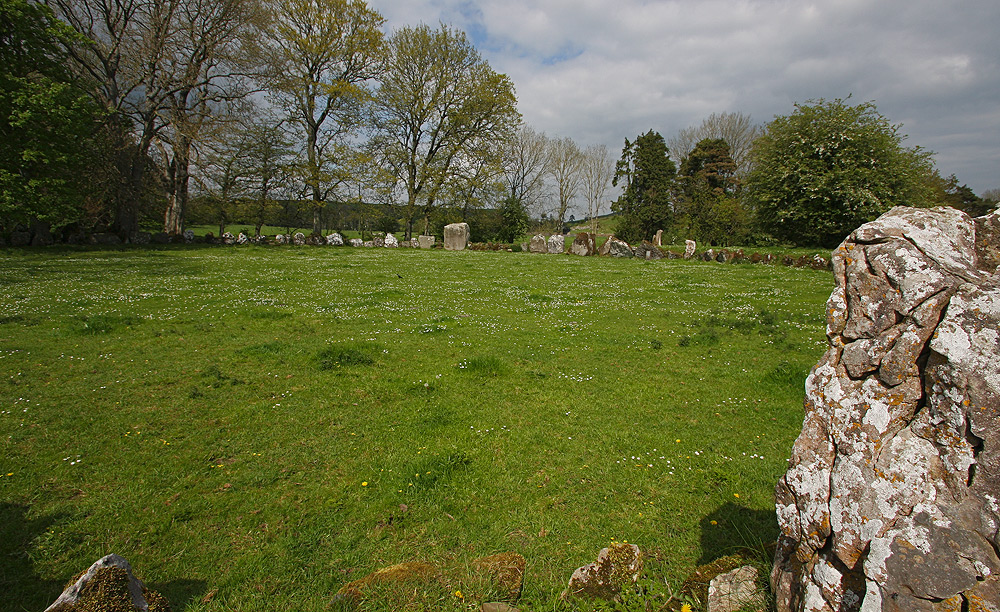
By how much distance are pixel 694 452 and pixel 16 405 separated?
1049cm

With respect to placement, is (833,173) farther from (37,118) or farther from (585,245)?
(37,118)

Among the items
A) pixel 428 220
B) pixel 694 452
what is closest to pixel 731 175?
pixel 428 220

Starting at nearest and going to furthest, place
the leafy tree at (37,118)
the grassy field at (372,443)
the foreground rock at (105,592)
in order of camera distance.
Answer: the foreground rock at (105,592) → the grassy field at (372,443) → the leafy tree at (37,118)

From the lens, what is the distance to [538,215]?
80.8 meters

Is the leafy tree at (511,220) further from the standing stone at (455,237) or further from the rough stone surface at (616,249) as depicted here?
the rough stone surface at (616,249)

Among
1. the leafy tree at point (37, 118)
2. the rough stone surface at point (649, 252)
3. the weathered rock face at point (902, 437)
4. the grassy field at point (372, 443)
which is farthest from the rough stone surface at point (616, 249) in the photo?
the leafy tree at point (37, 118)

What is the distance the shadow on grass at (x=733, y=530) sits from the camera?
4270 millimetres

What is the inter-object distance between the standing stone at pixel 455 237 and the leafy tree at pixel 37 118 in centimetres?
2881

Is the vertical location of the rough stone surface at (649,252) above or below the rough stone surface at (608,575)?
above

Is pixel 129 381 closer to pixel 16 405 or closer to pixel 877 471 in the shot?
pixel 16 405

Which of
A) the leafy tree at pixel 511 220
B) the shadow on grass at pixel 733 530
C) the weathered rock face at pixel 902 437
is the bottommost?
the shadow on grass at pixel 733 530

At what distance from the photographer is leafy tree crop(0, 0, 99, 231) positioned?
921 inches

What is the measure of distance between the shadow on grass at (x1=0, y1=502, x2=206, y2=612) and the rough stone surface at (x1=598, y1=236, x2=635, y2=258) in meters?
36.9

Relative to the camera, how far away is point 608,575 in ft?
12.2
